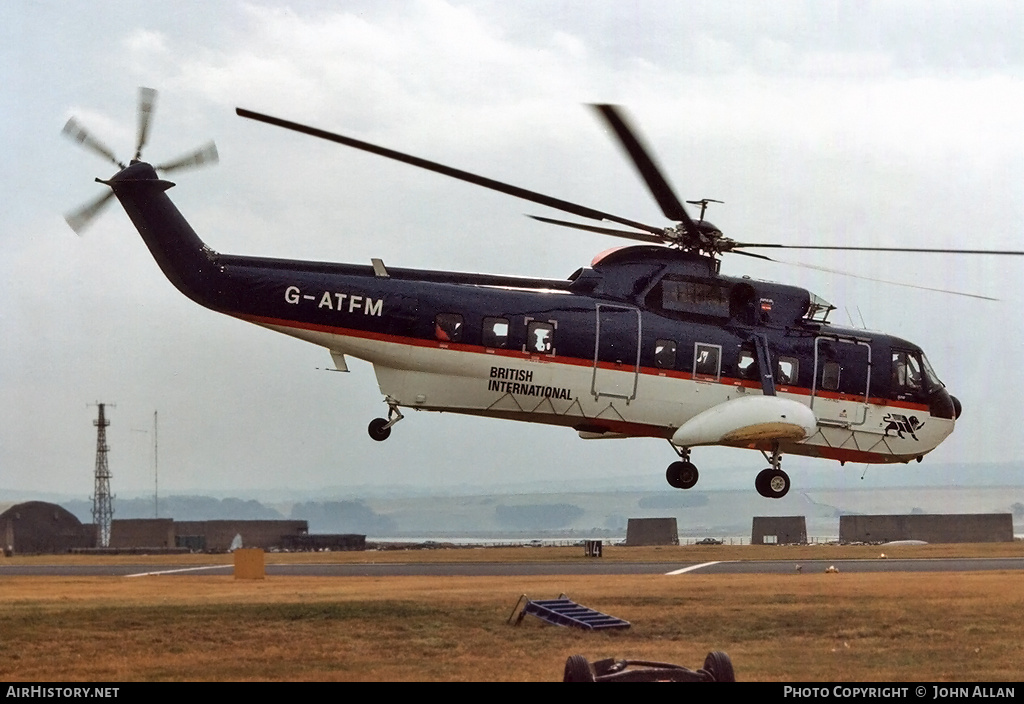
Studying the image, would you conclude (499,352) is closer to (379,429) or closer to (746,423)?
(379,429)

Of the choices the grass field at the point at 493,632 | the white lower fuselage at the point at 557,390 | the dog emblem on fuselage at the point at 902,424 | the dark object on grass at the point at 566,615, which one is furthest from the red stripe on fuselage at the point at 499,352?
the dark object on grass at the point at 566,615

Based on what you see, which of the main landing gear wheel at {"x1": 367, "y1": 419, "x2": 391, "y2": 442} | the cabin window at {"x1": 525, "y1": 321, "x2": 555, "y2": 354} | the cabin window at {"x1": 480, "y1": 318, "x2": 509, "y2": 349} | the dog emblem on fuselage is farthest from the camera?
the dog emblem on fuselage

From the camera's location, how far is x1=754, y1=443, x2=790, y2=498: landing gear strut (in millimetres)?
34875

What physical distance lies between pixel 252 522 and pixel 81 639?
82.7m

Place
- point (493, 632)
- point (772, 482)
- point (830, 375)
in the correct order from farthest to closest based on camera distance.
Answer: point (493, 632)
point (830, 375)
point (772, 482)

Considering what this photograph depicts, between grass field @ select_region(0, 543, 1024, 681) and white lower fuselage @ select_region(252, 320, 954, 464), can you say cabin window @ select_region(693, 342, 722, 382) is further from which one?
grass field @ select_region(0, 543, 1024, 681)

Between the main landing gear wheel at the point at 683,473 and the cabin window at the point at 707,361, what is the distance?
2.57 m

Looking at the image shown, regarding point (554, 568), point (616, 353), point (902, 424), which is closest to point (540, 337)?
point (616, 353)

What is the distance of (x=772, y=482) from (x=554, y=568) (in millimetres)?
29461

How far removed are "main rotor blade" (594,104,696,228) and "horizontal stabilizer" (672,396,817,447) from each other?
4987 millimetres

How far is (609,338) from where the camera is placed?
109ft

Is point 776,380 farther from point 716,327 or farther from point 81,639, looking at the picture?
point 81,639

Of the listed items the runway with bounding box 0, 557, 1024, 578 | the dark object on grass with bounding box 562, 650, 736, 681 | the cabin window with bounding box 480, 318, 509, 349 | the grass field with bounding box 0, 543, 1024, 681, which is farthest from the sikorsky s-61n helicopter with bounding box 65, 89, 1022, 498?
the runway with bounding box 0, 557, 1024, 578

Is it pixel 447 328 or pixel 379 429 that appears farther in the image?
pixel 447 328
